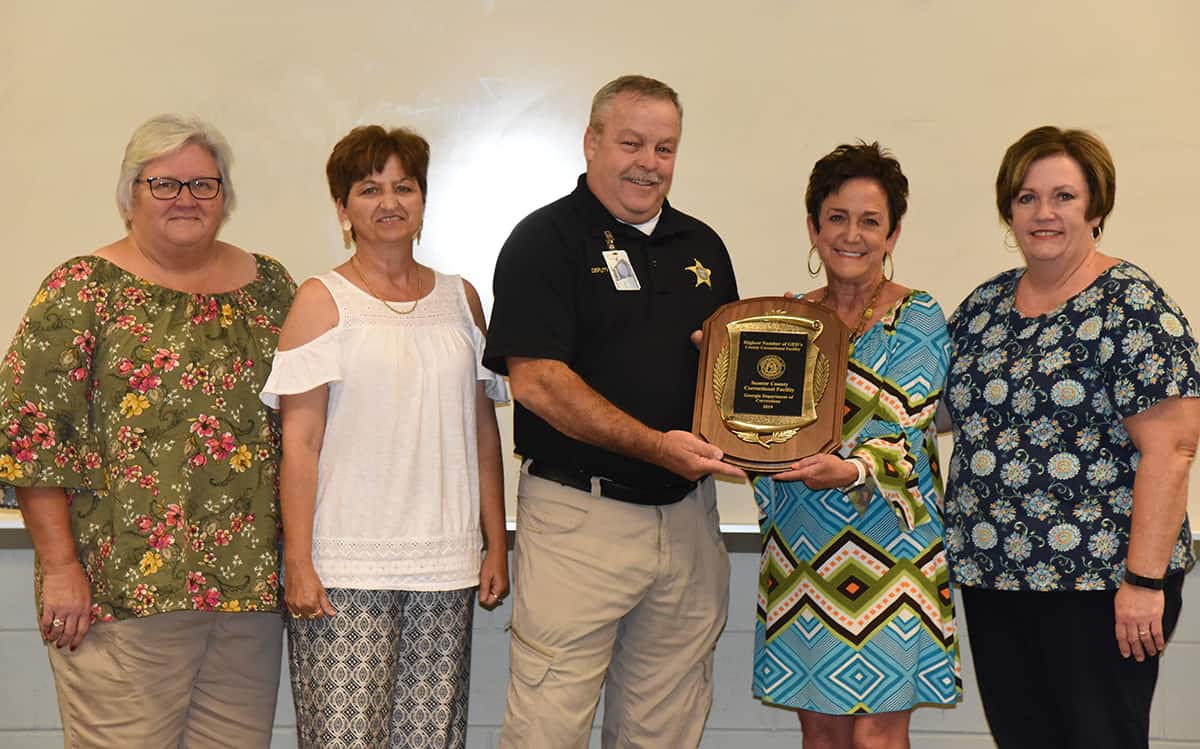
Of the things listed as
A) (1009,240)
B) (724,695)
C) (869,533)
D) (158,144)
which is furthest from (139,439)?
(1009,240)

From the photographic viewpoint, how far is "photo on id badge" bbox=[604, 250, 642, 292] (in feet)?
7.61

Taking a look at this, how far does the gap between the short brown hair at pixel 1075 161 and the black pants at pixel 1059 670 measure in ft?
2.64

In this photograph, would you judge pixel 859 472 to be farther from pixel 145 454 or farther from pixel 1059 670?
pixel 145 454

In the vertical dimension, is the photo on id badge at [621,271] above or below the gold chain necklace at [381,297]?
above

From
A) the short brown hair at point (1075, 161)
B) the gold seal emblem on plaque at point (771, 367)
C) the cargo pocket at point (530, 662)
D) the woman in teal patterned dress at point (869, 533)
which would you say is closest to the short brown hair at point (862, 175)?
the woman in teal patterned dress at point (869, 533)

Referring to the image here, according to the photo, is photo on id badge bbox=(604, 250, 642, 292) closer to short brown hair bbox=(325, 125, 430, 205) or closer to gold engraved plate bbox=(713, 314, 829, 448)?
gold engraved plate bbox=(713, 314, 829, 448)

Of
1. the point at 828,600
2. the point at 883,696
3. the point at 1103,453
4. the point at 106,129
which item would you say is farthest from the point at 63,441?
the point at 1103,453

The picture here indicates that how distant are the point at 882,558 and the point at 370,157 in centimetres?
139

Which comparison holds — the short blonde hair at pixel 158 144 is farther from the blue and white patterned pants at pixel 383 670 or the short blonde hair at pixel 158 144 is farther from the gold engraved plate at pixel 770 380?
the gold engraved plate at pixel 770 380

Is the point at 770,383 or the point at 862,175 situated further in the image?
the point at 862,175

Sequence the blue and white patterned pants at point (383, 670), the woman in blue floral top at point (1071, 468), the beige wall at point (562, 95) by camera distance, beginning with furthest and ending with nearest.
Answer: the beige wall at point (562, 95) → the blue and white patterned pants at point (383, 670) → the woman in blue floral top at point (1071, 468)

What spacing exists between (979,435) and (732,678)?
1227mm

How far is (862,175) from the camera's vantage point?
2371mm

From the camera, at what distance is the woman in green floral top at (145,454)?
7.48 ft
